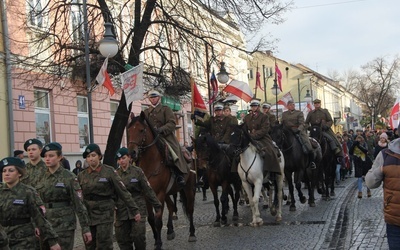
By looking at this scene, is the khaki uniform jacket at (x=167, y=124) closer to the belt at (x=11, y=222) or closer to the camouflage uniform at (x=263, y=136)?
the camouflage uniform at (x=263, y=136)

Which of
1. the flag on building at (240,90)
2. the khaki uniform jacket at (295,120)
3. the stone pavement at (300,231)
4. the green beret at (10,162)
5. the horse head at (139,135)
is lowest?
the stone pavement at (300,231)

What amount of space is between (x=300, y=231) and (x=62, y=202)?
5748mm

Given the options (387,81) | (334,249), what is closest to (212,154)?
(334,249)

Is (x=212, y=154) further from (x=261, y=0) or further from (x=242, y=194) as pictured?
(x=261, y=0)

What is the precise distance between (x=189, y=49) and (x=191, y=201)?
24.1ft

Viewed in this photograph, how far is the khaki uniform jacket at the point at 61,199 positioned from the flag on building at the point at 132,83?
6.14 metres

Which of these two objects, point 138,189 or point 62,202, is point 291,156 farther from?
point 62,202

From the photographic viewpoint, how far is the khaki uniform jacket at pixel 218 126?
45.5 feet

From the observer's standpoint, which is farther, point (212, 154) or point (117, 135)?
point (117, 135)

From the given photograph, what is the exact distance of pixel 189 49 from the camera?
17.9 m

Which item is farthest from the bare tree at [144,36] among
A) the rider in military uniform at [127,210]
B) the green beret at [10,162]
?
the green beret at [10,162]

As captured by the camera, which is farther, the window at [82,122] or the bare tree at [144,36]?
the window at [82,122]

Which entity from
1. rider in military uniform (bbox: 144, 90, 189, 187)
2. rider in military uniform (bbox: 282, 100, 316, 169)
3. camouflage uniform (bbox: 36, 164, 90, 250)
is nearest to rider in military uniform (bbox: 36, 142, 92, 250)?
camouflage uniform (bbox: 36, 164, 90, 250)

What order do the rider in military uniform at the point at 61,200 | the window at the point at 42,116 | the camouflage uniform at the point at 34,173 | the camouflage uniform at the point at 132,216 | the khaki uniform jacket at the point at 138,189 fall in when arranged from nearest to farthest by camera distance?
1. the rider in military uniform at the point at 61,200
2. the camouflage uniform at the point at 34,173
3. the camouflage uniform at the point at 132,216
4. the khaki uniform jacket at the point at 138,189
5. the window at the point at 42,116
